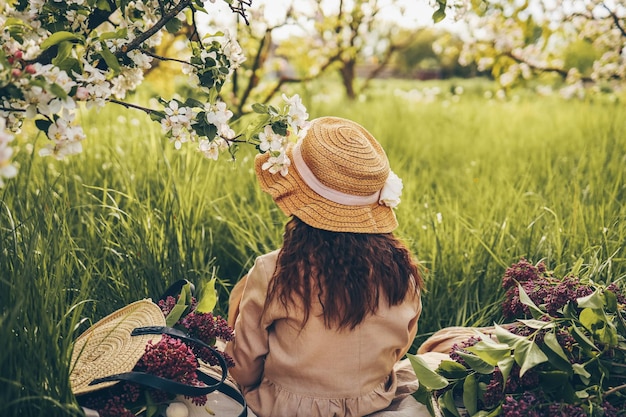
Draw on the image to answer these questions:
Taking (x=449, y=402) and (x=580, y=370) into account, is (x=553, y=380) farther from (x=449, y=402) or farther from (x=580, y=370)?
(x=449, y=402)

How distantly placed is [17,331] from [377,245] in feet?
3.43

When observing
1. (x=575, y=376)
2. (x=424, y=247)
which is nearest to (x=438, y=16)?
(x=424, y=247)

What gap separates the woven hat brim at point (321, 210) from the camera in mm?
1949

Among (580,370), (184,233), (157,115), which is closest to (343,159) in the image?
(157,115)

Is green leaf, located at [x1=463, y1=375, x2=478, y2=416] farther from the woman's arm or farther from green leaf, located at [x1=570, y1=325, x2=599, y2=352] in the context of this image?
the woman's arm

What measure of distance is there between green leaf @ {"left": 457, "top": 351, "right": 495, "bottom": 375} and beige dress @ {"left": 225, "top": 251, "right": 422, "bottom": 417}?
22cm

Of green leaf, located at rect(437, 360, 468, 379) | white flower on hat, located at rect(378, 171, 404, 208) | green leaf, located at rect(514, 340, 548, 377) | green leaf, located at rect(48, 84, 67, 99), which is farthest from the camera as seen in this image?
white flower on hat, located at rect(378, 171, 404, 208)

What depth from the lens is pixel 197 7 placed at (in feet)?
6.15

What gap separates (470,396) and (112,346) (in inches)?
40.3

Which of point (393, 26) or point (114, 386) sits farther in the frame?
point (393, 26)

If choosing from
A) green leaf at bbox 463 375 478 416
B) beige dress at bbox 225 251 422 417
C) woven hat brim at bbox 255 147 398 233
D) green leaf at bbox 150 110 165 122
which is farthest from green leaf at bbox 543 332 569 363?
green leaf at bbox 150 110 165 122

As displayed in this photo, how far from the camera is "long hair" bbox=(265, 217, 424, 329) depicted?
1.93 metres

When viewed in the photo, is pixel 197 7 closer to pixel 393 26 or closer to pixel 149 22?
pixel 149 22

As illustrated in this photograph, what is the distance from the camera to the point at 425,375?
1.87 meters
